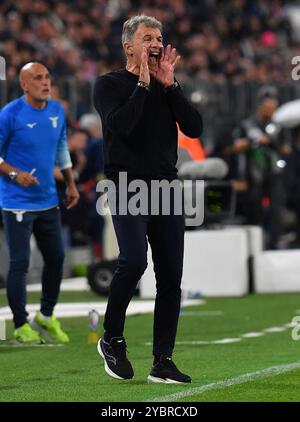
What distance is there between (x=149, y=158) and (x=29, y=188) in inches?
114

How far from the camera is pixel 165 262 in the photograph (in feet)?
27.4

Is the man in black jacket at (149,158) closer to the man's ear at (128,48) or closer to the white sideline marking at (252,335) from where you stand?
the man's ear at (128,48)

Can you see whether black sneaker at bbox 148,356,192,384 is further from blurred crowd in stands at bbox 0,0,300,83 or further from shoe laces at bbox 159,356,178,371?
blurred crowd in stands at bbox 0,0,300,83

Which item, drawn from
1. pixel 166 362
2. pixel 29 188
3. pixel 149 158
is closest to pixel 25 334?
pixel 29 188

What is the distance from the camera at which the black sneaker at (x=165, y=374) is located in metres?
A: 8.35

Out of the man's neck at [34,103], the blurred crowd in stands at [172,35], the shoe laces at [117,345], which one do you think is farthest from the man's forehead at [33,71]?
the blurred crowd in stands at [172,35]

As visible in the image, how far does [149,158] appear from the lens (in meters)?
8.34

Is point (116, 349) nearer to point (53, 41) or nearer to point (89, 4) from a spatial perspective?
point (53, 41)

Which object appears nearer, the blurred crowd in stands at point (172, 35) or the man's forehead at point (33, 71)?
the man's forehead at point (33, 71)

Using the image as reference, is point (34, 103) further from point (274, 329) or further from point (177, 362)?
point (274, 329)

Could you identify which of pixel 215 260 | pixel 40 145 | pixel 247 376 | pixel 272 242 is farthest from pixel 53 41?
pixel 247 376

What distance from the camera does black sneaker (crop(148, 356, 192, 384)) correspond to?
8352 millimetres

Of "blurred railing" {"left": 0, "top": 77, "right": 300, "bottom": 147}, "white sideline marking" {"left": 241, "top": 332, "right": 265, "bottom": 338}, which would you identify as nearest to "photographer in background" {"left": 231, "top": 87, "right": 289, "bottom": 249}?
"blurred railing" {"left": 0, "top": 77, "right": 300, "bottom": 147}

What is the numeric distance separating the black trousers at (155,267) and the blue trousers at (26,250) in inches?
106
